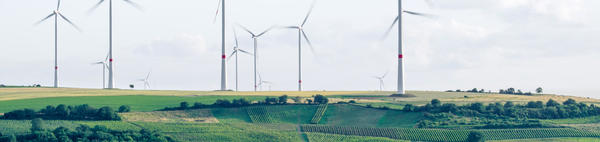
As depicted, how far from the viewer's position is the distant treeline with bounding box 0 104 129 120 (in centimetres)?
14588

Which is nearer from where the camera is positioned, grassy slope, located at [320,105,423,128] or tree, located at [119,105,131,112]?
grassy slope, located at [320,105,423,128]

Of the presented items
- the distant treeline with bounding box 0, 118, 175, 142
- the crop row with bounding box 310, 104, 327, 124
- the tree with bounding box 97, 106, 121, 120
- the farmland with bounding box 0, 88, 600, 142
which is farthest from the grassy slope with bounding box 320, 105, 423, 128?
the distant treeline with bounding box 0, 118, 175, 142

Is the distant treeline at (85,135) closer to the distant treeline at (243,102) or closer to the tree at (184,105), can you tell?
the distant treeline at (243,102)

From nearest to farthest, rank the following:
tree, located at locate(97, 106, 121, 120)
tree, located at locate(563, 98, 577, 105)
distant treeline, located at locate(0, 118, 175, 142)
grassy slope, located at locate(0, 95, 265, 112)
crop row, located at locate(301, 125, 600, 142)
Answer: distant treeline, located at locate(0, 118, 175, 142), crop row, located at locate(301, 125, 600, 142), tree, located at locate(97, 106, 121, 120), grassy slope, located at locate(0, 95, 265, 112), tree, located at locate(563, 98, 577, 105)

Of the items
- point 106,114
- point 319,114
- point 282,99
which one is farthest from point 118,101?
point 319,114

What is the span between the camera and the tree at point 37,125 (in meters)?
130

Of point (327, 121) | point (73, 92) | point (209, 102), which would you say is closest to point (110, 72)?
point (73, 92)

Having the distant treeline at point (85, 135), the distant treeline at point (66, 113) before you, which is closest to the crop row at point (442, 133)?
the distant treeline at point (85, 135)

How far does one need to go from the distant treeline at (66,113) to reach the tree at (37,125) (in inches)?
219

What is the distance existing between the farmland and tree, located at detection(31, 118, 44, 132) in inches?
41.2

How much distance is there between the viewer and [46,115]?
148 metres

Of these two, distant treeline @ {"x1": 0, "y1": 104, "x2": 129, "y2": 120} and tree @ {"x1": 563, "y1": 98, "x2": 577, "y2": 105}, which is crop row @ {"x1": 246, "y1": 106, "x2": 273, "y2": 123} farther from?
tree @ {"x1": 563, "y1": 98, "x2": 577, "y2": 105}

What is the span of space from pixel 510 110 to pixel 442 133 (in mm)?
29432

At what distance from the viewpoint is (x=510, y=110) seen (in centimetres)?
16675
